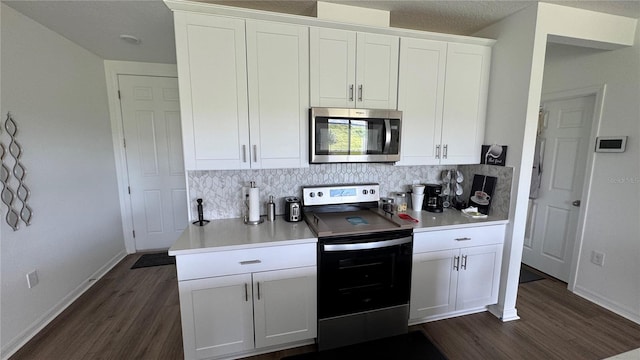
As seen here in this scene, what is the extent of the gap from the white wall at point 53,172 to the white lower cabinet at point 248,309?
1.43 meters

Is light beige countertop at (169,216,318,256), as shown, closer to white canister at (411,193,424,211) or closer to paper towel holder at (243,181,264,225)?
paper towel holder at (243,181,264,225)

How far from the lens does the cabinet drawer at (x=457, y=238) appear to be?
211 cm

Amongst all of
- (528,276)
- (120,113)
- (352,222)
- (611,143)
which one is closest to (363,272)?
(352,222)

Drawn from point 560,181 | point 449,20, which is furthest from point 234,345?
point 560,181

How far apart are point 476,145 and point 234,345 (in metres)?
2.61

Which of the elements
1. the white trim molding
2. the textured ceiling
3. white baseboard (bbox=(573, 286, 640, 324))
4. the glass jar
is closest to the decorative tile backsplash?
the glass jar

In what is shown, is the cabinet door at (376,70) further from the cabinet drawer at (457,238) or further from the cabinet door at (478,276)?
the cabinet door at (478,276)

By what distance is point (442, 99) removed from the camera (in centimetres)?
236

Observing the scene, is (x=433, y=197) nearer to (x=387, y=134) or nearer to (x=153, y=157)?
(x=387, y=134)

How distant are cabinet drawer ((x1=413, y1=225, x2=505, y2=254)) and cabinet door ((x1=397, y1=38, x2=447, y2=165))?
2.09 ft

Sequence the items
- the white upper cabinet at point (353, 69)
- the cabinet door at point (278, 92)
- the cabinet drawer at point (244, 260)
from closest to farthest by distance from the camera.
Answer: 1. the cabinet drawer at point (244, 260)
2. the cabinet door at point (278, 92)
3. the white upper cabinet at point (353, 69)

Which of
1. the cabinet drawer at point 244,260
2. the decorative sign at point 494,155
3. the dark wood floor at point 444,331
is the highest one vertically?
the decorative sign at point 494,155

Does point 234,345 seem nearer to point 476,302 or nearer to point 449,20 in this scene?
point 476,302

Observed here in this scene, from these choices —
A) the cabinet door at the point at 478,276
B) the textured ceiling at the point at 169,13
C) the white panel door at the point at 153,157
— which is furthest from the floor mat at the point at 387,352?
the white panel door at the point at 153,157
